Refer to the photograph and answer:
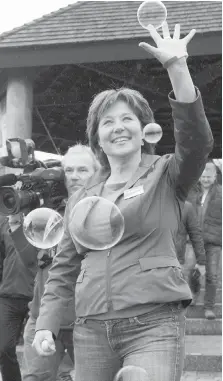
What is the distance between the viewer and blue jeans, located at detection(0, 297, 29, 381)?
17.0 ft

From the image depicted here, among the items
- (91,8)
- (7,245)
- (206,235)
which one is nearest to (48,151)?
(91,8)

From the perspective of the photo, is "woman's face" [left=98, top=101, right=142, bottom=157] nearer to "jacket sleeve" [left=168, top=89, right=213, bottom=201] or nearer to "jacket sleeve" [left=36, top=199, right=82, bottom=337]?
"jacket sleeve" [left=168, top=89, right=213, bottom=201]

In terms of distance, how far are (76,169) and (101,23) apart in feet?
16.9

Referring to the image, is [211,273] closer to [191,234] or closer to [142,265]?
[191,234]

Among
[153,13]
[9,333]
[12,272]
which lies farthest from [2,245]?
[153,13]

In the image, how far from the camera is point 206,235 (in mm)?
7867

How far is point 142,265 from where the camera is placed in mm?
2633

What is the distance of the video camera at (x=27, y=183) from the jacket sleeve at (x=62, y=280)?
3.53 ft

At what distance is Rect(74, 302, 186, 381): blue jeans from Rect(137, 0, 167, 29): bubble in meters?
1.58

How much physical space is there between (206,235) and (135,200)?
521cm

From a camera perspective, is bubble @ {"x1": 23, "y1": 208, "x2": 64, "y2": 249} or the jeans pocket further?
bubble @ {"x1": 23, "y1": 208, "x2": 64, "y2": 249}

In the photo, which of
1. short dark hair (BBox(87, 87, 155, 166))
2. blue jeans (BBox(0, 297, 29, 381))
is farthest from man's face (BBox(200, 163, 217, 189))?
short dark hair (BBox(87, 87, 155, 166))

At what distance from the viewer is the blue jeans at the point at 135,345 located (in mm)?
2547

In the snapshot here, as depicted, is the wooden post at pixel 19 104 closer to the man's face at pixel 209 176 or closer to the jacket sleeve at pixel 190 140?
the man's face at pixel 209 176
